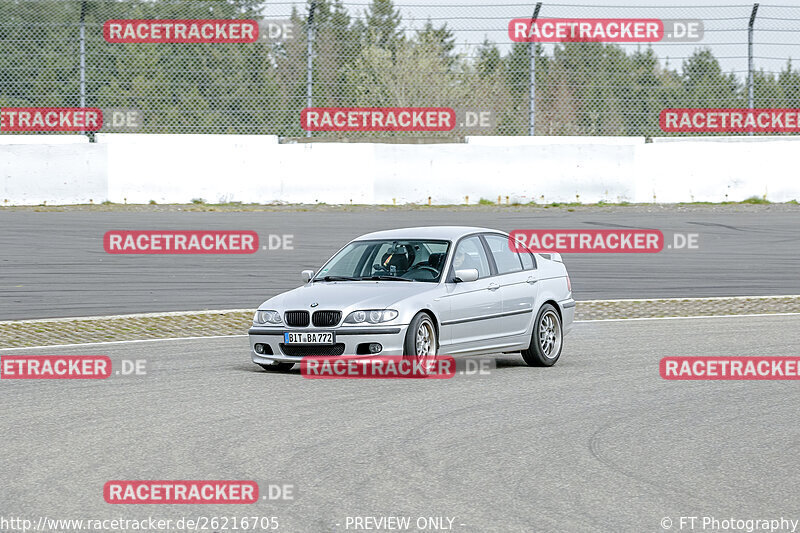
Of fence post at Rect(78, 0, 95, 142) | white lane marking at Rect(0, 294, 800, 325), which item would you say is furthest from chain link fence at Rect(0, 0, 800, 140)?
white lane marking at Rect(0, 294, 800, 325)

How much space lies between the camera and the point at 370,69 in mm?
23469

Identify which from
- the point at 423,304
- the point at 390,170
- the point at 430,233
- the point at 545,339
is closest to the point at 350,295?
the point at 423,304

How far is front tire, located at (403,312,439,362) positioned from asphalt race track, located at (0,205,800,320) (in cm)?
587

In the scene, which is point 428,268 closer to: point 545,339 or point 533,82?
point 545,339

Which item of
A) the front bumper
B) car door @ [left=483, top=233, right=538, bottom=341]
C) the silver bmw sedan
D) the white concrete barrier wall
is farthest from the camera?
the white concrete barrier wall

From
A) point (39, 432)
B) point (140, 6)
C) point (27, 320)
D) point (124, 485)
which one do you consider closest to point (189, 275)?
point (27, 320)

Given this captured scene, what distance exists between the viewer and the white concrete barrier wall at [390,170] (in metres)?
22.3

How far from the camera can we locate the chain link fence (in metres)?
22.5

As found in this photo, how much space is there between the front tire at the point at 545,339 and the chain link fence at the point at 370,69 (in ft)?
33.0

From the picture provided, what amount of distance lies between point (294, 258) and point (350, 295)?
26.0ft

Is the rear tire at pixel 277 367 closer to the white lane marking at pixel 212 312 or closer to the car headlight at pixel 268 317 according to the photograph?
the car headlight at pixel 268 317

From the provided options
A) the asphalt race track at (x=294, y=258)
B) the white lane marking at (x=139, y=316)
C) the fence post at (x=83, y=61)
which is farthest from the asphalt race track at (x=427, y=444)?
the fence post at (x=83, y=61)

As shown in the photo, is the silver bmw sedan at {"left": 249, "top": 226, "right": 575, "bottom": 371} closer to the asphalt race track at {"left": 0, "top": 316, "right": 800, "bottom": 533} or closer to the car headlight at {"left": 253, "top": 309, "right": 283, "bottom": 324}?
the car headlight at {"left": 253, "top": 309, "right": 283, "bottom": 324}

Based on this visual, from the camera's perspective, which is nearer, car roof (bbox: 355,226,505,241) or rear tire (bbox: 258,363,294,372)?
rear tire (bbox: 258,363,294,372)
